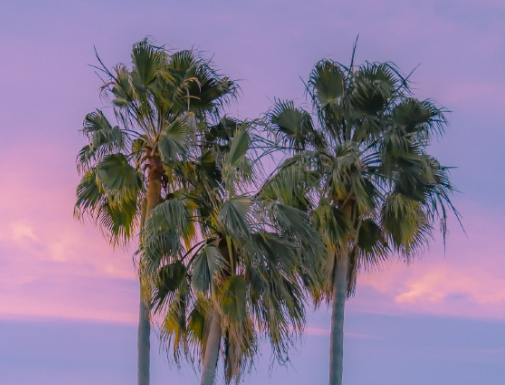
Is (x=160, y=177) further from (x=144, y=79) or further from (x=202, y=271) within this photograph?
(x=202, y=271)

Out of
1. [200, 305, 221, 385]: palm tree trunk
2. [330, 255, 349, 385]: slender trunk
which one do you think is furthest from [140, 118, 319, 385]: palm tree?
[330, 255, 349, 385]: slender trunk

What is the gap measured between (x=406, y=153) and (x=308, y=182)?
2.79 m

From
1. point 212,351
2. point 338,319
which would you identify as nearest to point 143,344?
point 212,351

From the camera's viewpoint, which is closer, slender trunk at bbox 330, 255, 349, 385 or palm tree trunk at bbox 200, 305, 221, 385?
palm tree trunk at bbox 200, 305, 221, 385

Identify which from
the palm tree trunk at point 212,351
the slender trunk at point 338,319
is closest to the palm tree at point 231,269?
the palm tree trunk at point 212,351

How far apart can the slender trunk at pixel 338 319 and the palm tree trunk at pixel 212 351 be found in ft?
15.5

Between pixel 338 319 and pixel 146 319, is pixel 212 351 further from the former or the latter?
pixel 338 319

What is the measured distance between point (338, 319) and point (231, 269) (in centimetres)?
541

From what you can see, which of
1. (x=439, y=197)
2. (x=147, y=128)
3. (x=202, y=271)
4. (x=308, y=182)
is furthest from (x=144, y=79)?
(x=439, y=197)

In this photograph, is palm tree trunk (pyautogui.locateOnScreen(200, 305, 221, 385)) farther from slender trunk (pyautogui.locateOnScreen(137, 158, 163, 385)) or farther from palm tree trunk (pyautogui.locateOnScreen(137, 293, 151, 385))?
palm tree trunk (pyautogui.locateOnScreen(137, 293, 151, 385))

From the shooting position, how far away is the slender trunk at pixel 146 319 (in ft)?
82.3

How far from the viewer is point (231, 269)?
73.7ft

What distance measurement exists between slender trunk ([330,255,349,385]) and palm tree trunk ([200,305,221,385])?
15.5ft

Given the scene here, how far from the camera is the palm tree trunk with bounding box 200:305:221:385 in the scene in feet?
73.9
